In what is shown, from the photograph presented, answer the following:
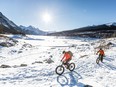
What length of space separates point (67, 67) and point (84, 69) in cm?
279

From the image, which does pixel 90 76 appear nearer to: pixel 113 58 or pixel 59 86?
pixel 59 86

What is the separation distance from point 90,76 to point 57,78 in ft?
12.2

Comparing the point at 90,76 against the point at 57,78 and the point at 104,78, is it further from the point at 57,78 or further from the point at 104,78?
the point at 57,78

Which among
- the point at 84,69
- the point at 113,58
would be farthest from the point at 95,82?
the point at 113,58

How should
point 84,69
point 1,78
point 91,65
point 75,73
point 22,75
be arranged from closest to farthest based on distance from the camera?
point 1,78 → point 22,75 → point 75,73 → point 84,69 → point 91,65

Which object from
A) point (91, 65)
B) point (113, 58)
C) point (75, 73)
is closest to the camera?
point (75, 73)

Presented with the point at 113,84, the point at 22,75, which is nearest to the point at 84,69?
the point at 113,84

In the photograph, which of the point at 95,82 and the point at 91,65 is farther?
the point at 91,65

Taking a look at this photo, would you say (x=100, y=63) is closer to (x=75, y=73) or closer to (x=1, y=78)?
(x=75, y=73)

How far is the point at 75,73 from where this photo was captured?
69.0 feet

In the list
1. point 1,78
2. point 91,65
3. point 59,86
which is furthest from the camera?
point 91,65

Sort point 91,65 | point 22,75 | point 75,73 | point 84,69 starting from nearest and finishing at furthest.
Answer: point 22,75, point 75,73, point 84,69, point 91,65

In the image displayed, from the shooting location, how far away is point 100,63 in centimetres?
2662

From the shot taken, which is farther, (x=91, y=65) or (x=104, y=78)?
(x=91, y=65)
